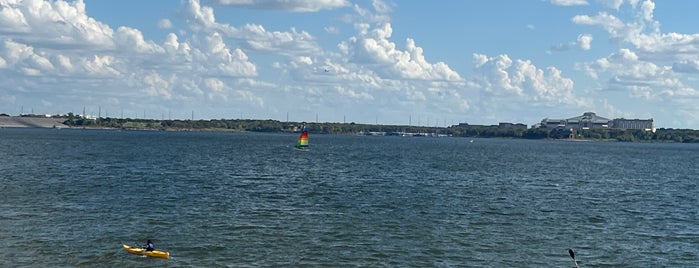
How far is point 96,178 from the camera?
10212 cm

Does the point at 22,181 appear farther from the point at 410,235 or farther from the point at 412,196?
the point at 410,235

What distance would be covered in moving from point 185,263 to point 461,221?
2721cm

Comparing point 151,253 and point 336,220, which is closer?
point 151,253

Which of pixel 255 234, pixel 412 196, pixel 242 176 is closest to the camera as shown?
pixel 255 234

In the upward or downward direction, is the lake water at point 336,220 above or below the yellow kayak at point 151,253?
above

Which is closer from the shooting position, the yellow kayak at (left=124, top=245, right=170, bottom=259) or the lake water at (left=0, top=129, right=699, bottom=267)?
the yellow kayak at (left=124, top=245, right=170, bottom=259)

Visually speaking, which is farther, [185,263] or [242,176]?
[242,176]

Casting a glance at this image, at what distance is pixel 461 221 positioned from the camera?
223 ft

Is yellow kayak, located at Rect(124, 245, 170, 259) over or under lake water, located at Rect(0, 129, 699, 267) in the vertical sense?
under

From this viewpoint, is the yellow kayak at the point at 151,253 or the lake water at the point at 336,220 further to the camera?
the lake water at the point at 336,220

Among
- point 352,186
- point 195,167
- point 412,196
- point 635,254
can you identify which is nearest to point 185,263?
point 635,254

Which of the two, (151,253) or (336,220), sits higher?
(336,220)

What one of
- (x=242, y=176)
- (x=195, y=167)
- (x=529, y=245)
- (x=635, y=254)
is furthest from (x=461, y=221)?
(x=195, y=167)

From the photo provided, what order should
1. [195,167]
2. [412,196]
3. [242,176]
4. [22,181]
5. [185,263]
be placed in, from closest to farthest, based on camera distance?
1. [185,263]
2. [412,196]
3. [22,181]
4. [242,176]
5. [195,167]
